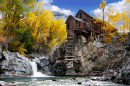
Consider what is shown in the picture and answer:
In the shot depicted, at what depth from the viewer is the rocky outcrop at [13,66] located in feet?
72.2

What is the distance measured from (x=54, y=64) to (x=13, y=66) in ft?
29.2

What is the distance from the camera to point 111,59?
25.3m

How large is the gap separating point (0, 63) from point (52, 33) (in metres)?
22.4

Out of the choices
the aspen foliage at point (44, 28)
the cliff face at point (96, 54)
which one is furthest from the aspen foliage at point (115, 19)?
the aspen foliage at point (44, 28)

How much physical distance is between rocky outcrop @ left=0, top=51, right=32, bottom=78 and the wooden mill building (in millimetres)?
8067

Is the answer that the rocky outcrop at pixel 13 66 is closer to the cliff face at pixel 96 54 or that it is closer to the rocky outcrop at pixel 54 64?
the rocky outcrop at pixel 54 64

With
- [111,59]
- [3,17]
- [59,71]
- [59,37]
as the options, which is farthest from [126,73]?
[59,37]

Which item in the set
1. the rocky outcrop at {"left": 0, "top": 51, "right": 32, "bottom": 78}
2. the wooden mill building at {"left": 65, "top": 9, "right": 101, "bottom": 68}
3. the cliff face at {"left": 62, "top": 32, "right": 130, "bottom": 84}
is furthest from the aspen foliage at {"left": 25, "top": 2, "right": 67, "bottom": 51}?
the rocky outcrop at {"left": 0, "top": 51, "right": 32, "bottom": 78}

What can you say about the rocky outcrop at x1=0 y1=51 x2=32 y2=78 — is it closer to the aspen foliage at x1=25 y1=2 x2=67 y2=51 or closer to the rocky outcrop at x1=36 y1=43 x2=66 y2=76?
the rocky outcrop at x1=36 y1=43 x2=66 y2=76

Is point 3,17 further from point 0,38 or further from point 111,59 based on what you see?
point 111,59

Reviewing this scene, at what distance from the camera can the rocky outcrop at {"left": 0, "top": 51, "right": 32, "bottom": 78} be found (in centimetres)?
2202

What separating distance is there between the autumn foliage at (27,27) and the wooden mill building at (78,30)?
8.81 meters

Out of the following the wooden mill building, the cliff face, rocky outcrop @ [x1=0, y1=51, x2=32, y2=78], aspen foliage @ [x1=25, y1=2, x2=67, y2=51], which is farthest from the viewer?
aspen foliage @ [x1=25, y1=2, x2=67, y2=51]

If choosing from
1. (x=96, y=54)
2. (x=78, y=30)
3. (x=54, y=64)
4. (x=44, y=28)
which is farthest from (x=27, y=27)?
(x=96, y=54)
